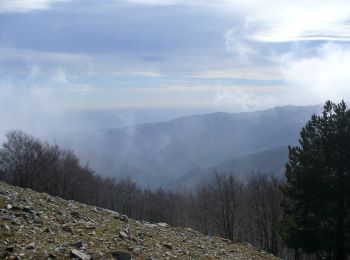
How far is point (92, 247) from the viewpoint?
13867 millimetres

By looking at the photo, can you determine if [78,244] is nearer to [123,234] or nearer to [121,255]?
[121,255]

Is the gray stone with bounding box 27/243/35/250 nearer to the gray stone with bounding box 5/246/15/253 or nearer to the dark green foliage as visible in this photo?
the gray stone with bounding box 5/246/15/253

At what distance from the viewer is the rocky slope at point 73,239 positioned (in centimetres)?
1245

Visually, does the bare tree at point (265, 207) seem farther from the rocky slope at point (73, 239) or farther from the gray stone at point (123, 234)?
the gray stone at point (123, 234)

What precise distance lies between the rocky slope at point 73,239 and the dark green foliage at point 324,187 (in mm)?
11874

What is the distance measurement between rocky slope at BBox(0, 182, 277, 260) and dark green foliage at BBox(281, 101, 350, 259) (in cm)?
1187

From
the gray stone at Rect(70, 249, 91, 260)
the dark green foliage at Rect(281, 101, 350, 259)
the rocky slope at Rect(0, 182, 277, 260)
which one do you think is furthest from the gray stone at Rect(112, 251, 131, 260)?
the dark green foliage at Rect(281, 101, 350, 259)

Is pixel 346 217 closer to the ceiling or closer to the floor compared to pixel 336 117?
closer to the floor

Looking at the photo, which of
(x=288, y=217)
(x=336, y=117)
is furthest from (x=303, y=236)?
(x=336, y=117)

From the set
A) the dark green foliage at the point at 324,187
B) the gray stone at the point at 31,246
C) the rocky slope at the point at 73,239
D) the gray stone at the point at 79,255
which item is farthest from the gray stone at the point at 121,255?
the dark green foliage at the point at 324,187

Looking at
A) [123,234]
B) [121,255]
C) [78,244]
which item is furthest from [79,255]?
[123,234]

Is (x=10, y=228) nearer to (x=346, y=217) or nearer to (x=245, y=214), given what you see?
(x=346, y=217)

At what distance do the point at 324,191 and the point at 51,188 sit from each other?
54932mm

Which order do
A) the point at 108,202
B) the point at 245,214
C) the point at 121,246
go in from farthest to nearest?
the point at 108,202, the point at 245,214, the point at 121,246
